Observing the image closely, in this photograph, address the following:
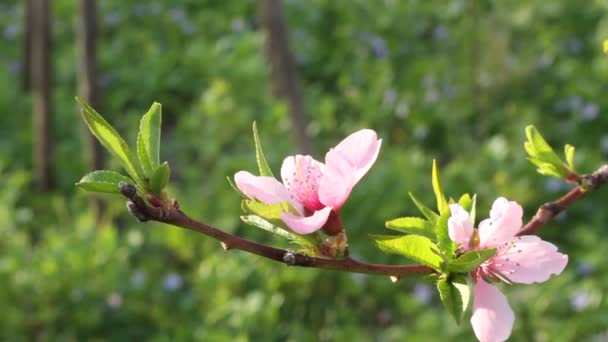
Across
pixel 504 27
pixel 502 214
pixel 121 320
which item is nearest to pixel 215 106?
pixel 121 320

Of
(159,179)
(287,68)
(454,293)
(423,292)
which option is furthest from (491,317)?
(287,68)

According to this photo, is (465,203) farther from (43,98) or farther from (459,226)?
(43,98)

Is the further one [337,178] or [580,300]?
[580,300]

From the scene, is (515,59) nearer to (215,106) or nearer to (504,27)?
(504,27)

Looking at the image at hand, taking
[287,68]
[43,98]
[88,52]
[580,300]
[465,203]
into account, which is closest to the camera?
[465,203]

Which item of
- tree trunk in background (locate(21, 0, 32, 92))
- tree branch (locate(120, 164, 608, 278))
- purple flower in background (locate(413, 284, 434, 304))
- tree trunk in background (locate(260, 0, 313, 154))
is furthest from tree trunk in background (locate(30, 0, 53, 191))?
tree branch (locate(120, 164, 608, 278))

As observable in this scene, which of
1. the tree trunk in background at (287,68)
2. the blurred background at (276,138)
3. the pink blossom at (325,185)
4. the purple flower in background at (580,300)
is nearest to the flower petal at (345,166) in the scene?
the pink blossom at (325,185)

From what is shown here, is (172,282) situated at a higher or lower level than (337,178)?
lower
